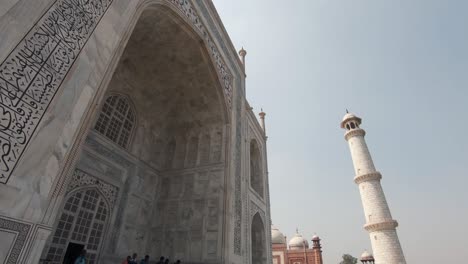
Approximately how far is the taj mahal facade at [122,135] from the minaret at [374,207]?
8050mm

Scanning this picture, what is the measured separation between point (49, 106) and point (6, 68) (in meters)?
0.57

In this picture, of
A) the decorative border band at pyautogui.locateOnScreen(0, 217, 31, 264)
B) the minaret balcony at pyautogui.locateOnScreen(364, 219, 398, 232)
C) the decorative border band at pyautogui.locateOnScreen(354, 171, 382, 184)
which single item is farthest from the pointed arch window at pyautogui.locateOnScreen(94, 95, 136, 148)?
the decorative border band at pyautogui.locateOnScreen(354, 171, 382, 184)

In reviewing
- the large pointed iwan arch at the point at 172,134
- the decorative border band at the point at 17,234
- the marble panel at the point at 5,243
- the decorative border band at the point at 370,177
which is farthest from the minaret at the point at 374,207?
the marble panel at the point at 5,243

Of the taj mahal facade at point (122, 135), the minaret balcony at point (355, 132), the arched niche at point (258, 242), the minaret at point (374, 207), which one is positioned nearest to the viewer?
the taj mahal facade at point (122, 135)

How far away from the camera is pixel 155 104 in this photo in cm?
994

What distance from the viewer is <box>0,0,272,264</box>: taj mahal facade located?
9.73 feet

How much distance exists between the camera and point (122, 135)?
28.1 ft

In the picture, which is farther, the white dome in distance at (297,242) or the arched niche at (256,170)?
the white dome in distance at (297,242)

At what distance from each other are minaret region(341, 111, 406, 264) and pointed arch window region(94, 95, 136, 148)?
1596 cm

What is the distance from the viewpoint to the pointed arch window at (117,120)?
796cm

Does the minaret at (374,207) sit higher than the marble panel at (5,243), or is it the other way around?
the minaret at (374,207)

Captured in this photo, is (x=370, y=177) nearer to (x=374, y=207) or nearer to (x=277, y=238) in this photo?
(x=374, y=207)

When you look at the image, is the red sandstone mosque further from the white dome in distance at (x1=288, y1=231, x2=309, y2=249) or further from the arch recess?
the arch recess

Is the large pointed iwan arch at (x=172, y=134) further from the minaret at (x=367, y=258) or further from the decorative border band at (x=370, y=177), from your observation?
the minaret at (x=367, y=258)
